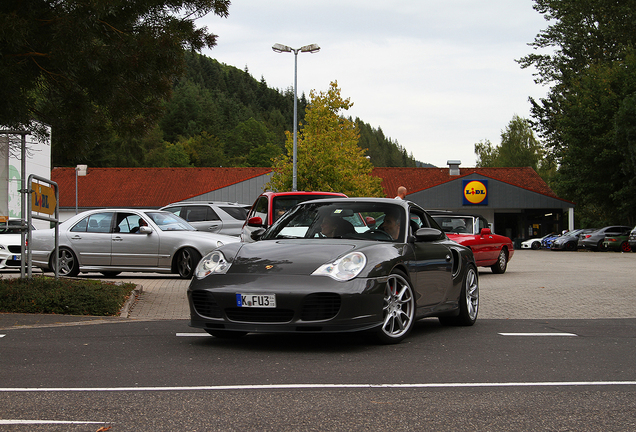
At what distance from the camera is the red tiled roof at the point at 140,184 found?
6112 cm

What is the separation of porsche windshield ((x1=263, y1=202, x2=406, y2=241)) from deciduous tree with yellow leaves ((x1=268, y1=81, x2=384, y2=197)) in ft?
108

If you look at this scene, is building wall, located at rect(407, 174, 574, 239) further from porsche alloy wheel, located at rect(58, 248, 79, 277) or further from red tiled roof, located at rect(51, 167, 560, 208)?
porsche alloy wheel, located at rect(58, 248, 79, 277)

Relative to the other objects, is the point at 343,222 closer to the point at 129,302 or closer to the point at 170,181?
the point at 129,302

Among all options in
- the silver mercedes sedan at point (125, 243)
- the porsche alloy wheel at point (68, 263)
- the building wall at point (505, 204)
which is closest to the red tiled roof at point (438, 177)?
the building wall at point (505, 204)

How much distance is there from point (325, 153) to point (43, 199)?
102 feet

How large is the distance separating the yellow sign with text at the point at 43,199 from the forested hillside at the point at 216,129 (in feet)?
199

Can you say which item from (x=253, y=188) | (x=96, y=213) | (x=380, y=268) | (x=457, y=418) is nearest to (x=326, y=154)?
(x=253, y=188)

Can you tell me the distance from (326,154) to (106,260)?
26224 mm

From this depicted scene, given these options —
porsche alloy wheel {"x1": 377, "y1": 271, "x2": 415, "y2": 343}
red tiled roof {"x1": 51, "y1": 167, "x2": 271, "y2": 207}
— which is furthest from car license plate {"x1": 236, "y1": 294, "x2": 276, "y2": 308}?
red tiled roof {"x1": 51, "y1": 167, "x2": 271, "y2": 207}

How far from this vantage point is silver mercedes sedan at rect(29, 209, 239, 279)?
50.6 feet

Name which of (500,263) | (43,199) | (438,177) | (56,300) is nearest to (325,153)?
(500,263)

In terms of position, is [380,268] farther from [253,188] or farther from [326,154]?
[253,188]

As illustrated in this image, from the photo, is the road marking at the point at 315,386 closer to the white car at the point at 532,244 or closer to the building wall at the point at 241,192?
the white car at the point at 532,244

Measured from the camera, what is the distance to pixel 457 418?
166 inches
